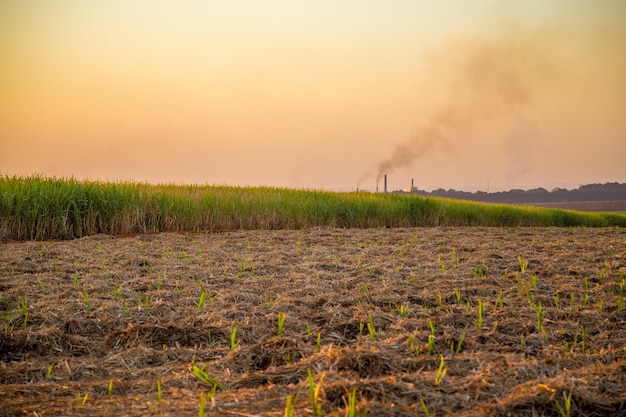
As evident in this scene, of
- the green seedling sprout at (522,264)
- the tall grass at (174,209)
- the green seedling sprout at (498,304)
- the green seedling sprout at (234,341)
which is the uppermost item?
the tall grass at (174,209)

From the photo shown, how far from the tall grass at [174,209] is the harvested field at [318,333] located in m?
4.50

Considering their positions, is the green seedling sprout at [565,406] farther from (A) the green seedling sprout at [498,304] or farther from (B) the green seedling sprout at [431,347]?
(A) the green seedling sprout at [498,304]

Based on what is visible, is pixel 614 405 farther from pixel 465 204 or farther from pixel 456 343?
pixel 465 204

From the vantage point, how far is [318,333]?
375 centimetres

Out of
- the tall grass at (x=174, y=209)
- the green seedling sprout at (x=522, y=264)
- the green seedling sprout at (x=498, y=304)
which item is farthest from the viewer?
the tall grass at (x=174, y=209)

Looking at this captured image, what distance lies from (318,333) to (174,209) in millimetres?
9962

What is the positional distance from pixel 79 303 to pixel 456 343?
3573 millimetres

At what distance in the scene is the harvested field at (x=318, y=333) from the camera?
8.47ft

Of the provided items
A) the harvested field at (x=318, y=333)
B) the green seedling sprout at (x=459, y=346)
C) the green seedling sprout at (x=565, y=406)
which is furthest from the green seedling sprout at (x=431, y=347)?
the green seedling sprout at (x=565, y=406)

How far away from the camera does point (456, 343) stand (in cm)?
358

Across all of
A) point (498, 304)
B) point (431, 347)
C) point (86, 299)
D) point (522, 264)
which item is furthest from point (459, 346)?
point (522, 264)

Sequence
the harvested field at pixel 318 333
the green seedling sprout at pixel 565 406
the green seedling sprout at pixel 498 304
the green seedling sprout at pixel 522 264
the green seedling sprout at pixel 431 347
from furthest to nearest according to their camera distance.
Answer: the green seedling sprout at pixel 522 264, the green seedling sprout at pixel 498 304, the green seedling sprout at pixel 431 347, the harvested field at pixel 318 333, the green seedling sprout at pixel 565 406

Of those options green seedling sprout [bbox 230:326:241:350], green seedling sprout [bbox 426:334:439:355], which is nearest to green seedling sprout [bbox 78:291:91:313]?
green seedling sprout [bbox 230:326:241:350]

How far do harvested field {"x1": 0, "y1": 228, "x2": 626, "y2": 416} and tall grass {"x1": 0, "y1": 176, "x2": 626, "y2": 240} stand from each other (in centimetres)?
450
